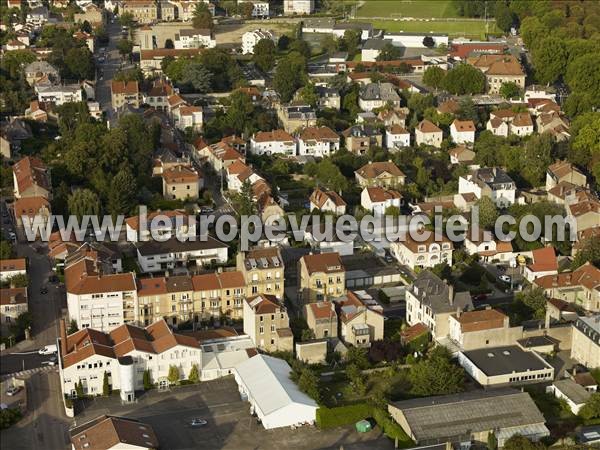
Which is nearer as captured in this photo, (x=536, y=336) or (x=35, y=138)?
(x=536, y=336)

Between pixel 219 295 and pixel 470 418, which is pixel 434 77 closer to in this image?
pixel 219 295

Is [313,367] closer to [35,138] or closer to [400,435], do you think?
[400,435]

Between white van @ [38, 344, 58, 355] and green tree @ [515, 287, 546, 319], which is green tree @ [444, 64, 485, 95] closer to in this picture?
green tree @ [515, 287, 546, 319]

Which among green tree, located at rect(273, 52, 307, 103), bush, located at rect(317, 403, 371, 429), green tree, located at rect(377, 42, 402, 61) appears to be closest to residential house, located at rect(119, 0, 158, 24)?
green tree, located at rect(377, 42, 402, 61)

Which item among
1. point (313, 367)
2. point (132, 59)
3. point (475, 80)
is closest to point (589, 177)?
point (475, 80)

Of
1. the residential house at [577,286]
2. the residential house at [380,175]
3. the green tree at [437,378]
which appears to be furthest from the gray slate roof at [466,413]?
the residential house at [380,175]

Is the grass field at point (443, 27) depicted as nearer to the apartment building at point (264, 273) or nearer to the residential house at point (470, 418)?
the apartment building at point (264, 273)
